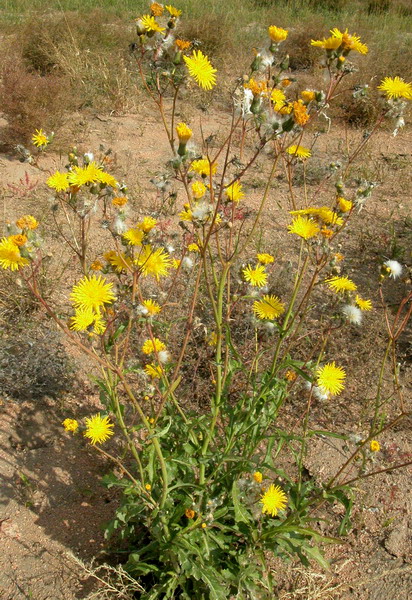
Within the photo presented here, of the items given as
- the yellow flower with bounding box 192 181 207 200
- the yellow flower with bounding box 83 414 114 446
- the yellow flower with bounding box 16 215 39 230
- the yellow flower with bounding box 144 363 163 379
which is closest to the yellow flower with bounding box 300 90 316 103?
the yellow flower with bounding box 192 181 207 200

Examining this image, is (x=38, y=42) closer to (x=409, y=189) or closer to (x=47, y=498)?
(x=409, y=189)

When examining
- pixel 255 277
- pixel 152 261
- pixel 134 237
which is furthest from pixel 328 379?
pixel 134 237

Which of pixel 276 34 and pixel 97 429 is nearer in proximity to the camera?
pixel 276 34

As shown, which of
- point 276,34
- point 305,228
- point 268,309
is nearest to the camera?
point 276,34

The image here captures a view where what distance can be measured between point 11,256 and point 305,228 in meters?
0.96

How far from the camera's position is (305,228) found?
1820 mm

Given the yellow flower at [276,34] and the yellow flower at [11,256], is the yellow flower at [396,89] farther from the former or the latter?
the yellow flower at [11,256]

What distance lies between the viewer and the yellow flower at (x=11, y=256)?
1551mm

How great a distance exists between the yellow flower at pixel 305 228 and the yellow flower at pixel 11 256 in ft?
2.88

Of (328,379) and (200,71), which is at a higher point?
(200,71)

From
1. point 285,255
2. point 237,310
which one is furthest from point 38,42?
point 237,310

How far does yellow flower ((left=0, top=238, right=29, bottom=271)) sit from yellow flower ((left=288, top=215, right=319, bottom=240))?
2.88ft

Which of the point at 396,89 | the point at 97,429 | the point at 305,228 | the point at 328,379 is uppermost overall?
the point at 396,89

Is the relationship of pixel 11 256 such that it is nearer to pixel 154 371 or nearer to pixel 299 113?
pixel 154 371
